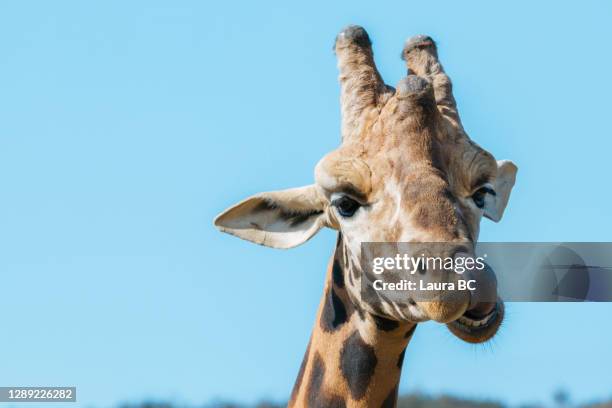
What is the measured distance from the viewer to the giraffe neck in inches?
400

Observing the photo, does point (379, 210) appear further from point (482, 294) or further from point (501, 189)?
point (501, 189)

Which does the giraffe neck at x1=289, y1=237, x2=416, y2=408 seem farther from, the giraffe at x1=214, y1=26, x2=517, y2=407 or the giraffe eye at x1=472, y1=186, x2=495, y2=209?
the giraffe eye at x1=472, y1=186, x2=495, y2=209

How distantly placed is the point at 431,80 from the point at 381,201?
4.41ft

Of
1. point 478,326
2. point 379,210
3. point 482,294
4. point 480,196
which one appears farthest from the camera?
point 480,196

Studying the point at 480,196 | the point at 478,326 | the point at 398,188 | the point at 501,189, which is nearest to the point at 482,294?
the point at 478,326

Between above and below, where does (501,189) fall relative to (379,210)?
above

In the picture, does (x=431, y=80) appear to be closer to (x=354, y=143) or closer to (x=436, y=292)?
(x=354, y=143)

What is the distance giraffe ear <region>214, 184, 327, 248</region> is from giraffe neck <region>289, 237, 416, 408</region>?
0.31 metres

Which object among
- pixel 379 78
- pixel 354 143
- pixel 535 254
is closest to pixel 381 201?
pixel 354 143

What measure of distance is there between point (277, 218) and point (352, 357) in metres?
1.20

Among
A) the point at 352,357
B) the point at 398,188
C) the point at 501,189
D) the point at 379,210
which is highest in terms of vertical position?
the point at 501,189

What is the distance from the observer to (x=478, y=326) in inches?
371

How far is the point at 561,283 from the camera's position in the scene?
11.2 m

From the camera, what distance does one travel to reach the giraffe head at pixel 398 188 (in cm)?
930
